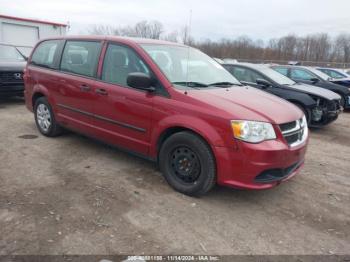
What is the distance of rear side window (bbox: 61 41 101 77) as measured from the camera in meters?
4.84

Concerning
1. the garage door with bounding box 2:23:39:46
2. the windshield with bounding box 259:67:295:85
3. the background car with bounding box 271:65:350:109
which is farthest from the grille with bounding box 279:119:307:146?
the garage door with bounding box 2:23:39:46

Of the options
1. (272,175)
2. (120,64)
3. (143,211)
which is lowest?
(143,211)

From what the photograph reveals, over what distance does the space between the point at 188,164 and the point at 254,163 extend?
2.57ft

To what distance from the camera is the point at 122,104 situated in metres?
4.36

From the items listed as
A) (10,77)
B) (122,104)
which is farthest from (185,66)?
(10,77)

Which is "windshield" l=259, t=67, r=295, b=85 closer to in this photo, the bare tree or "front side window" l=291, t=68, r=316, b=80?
"front side window" l=291, t=68, r=316, b=80

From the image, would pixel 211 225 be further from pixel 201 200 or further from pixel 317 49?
pixel 317 49

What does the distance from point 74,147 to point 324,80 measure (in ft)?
28.8

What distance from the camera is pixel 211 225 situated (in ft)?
11.1

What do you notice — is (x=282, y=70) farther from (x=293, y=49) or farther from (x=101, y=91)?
(x=293, y=49)

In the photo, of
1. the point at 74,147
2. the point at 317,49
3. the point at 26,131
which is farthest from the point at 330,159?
the point at 317,49

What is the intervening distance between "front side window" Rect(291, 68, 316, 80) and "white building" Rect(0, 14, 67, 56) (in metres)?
9.46

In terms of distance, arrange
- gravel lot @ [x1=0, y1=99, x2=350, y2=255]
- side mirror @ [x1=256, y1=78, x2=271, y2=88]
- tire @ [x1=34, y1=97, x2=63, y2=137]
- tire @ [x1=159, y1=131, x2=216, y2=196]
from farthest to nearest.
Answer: side mirror @ [x1=256, y1=78, x2=271, y2=88] → tire @ [x1=34, y1=97, x2=63, y2=137] → tire @ [x1=159, y1=131, x2=216, y2=196] → gravel lot @ [x1=0, y1=99, x2=350, y2=255]

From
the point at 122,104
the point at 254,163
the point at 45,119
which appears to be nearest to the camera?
the point at 254,163
